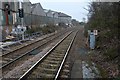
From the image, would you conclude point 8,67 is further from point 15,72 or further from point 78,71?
point 78,71

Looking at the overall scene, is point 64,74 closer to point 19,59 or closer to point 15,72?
point 15,72

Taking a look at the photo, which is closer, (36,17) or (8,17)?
(8,17)

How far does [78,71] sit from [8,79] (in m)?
3.55

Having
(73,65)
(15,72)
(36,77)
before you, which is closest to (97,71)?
(73,65)

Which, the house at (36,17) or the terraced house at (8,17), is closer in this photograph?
the terraced house at (8,17)

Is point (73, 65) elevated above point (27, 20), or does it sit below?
below

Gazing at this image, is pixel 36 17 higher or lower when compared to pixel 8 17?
higher

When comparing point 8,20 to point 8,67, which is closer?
point 8,67

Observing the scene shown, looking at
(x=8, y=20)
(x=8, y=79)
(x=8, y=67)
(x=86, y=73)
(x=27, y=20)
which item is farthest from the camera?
(x=27, y=20)

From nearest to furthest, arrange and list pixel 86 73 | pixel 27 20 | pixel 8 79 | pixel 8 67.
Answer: pixel 8 79, pixel 86 73, pixel 8 67, pixel 27 20

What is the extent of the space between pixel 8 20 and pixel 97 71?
2986cm

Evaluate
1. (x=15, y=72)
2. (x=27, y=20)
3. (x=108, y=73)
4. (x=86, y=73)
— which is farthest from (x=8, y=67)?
(x=27, y=20)

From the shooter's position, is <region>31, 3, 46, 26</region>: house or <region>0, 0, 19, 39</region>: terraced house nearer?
<region>0, 0, 19, 39</region>: terraced house

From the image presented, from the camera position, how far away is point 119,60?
38.1 ft
